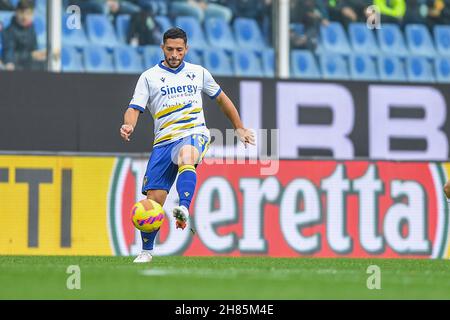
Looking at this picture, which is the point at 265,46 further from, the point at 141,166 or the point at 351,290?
the point at 351,290

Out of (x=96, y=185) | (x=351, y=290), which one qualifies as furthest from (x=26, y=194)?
(x=351, y=290)

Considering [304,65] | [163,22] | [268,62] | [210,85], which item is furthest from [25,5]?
[210,85]

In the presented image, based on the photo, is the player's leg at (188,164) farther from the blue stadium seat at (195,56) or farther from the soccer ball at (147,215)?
the blue stadium seat at (195,56)

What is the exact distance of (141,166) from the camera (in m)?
17.0

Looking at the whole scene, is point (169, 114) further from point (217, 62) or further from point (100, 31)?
point (217, 62)

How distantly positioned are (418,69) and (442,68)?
16.7 inches

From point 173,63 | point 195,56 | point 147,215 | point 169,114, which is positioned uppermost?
point 195,56

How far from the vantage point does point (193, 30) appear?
61.3 feet

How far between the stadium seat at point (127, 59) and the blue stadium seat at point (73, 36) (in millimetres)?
482

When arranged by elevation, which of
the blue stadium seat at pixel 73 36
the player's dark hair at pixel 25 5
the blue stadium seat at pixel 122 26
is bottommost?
the blue stadium seat at pixel 73 36

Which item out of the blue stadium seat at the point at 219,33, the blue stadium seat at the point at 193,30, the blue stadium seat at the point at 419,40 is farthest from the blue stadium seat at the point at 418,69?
the blue stadium seat at the point at 193,30

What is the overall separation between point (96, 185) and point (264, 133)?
252 centimetres

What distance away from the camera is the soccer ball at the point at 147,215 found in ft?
37.7

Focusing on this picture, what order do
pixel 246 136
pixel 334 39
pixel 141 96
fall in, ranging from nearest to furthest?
pixel 141 96
pixel 246 136
pixel 334 39
